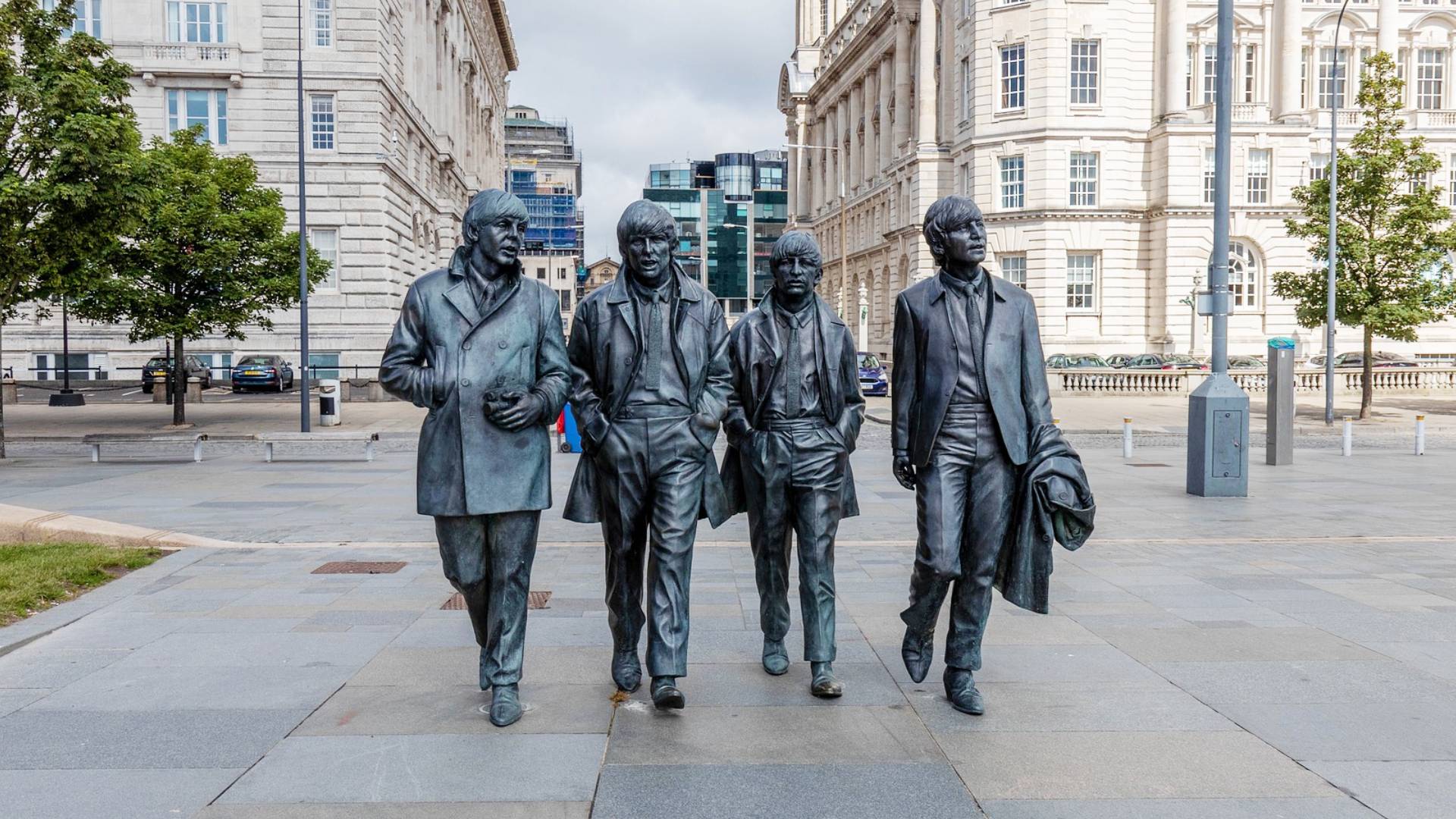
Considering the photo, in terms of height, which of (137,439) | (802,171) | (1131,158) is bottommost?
(137,439)

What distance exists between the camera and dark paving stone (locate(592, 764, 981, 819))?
3887 millimetres

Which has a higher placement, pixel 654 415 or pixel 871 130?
pixel 871 130

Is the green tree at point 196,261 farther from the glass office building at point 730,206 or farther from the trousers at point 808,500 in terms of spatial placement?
the glass office building at point 730,206

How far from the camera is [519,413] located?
4.68 meters

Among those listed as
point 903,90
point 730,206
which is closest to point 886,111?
point 903,90

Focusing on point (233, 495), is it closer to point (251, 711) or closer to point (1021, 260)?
point (251, 711)

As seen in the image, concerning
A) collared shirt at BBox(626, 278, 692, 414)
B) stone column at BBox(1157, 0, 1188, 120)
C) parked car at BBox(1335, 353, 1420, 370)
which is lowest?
collared shirt at BBox(626, 278, 692, 414)

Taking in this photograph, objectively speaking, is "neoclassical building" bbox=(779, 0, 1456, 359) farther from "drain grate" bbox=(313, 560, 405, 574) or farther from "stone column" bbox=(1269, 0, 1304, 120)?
"drain grate" bbox=(313, 560, 405, 574)

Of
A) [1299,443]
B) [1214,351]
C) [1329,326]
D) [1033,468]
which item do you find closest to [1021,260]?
[1329,326]

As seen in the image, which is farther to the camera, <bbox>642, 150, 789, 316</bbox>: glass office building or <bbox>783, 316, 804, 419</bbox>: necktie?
<bbox>642, 150, 789, 316</bbox>: glass office building

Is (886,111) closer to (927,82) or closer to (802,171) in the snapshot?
(927,82)

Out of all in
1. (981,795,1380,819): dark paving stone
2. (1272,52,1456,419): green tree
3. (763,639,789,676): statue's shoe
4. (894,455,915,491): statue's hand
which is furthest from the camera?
(1272,52,1456,419): green tree

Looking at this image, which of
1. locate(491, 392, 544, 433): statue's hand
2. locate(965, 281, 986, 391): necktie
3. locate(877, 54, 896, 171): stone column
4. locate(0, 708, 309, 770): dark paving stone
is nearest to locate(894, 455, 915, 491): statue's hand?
locate(965, 281, 986, 391): necktie

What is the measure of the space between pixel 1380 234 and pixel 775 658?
2832 cm
